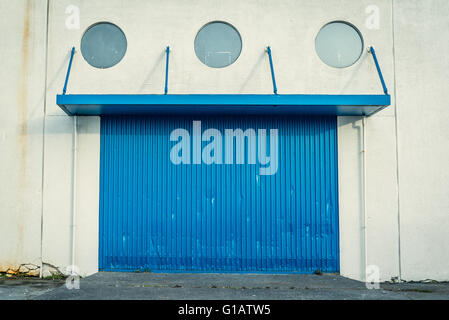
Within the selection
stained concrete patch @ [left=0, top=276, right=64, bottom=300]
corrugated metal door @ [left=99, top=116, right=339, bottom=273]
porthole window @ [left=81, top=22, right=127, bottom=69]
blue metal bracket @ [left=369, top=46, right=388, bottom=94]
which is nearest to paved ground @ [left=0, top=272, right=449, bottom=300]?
stained concrete patch @ [left=0, top=276, right=64, bottom=300]

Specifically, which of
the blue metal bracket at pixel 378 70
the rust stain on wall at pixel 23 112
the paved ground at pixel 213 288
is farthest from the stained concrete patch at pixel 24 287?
the blue metal bracket at pixel 378 70

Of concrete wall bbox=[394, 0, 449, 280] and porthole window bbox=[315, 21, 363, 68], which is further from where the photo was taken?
porthole window bbox=[315, 21, 363, 68]

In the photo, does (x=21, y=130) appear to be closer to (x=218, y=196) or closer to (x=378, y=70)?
(x=218, y=196)

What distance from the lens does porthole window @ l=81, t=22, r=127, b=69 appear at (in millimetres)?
10094

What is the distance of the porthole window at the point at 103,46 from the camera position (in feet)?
33.1

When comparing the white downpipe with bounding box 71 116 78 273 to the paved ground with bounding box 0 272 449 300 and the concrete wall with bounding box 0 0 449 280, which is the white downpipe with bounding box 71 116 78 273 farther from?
the paved ground with bounding box 0 272 449 300

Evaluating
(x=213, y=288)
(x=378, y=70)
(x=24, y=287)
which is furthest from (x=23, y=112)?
(x=378, y=70)

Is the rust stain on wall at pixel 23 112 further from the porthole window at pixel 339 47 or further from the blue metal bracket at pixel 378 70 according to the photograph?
the blue metal bracket at pixel 378 70

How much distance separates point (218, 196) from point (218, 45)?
11.8 ft

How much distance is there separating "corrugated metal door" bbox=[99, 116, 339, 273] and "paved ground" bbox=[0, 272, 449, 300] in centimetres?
49

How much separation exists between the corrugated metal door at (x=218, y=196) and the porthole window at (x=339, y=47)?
1.41 metres

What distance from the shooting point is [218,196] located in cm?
991
